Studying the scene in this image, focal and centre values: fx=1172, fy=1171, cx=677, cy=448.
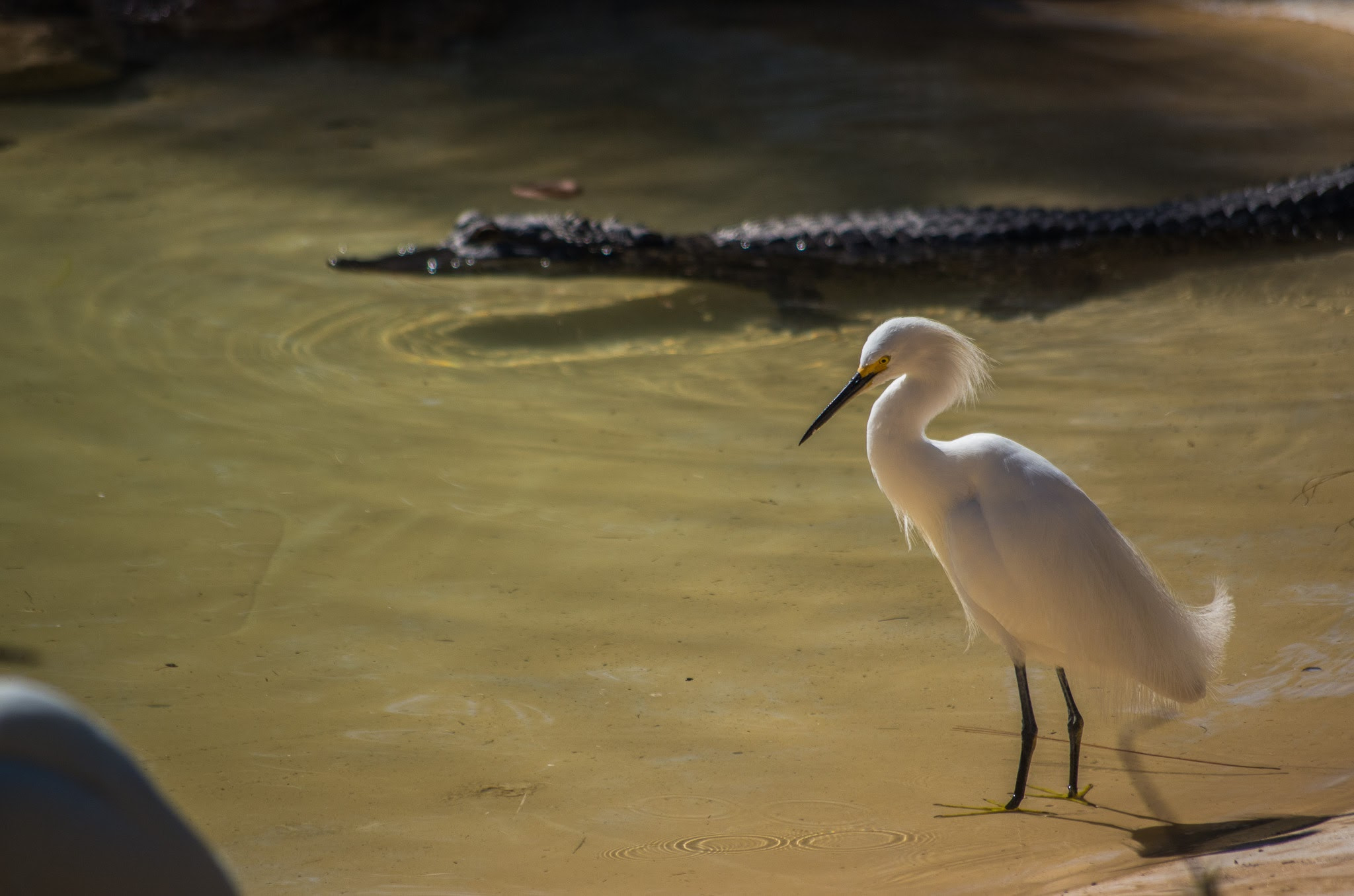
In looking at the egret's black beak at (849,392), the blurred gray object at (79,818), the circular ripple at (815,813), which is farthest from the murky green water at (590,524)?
the blurred gray object at (79,818)

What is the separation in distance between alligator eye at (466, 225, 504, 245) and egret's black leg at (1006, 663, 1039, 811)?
163 inches

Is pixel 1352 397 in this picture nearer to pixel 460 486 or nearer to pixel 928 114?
pixel 460 486

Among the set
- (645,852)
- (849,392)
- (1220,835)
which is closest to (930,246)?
(849,392)

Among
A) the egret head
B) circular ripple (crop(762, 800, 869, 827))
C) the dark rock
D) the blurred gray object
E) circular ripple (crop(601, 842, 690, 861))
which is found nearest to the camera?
the blurred gray object

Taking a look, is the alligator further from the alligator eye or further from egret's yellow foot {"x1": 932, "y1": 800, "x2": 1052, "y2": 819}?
egret's yellow foot {"x1": 932, "y1": 800, "x2": 1052, "y2": 819}

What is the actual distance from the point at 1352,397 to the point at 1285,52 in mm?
6275

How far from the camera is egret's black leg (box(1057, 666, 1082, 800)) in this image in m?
2.30

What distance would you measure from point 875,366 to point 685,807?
3.30ft

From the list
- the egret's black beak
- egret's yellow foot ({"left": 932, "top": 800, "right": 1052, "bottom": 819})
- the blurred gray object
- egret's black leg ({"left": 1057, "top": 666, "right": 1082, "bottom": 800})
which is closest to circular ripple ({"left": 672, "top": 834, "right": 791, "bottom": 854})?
egret's yellow foot ({"left": 932, "top": 800, "right": 1052, "bottom": 819})

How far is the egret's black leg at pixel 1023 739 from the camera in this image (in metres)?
2.25

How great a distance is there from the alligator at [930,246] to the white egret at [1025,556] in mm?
3171

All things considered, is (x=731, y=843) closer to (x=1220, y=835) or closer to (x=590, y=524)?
(x=1220, y=835)

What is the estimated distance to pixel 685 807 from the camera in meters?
2.28

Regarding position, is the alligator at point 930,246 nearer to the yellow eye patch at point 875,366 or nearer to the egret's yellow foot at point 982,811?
the yellow eye patch at point 875,366
